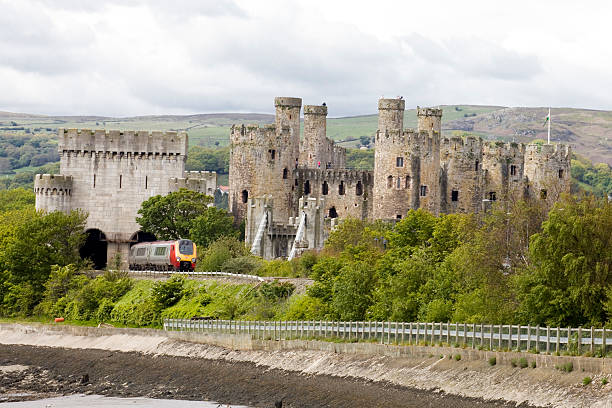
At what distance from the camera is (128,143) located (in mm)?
105375

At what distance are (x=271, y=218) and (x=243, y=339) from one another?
33.9 m

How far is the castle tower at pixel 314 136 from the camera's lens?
11938 cm

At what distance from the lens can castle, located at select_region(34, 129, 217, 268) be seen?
340ft

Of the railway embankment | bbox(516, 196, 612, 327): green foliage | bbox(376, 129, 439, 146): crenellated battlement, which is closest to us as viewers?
the railway embankment

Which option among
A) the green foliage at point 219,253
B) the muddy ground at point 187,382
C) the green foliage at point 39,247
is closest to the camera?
the muddy ground at point 187,382

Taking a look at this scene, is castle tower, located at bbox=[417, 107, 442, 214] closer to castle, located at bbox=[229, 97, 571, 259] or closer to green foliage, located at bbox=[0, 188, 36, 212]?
castle, located at bbox=[229, 97, 571, 259]

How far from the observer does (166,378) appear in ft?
215

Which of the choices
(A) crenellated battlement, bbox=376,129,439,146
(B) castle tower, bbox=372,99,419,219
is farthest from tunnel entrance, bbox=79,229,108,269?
(A) crenellated battlement, bbox=376,129,439,146

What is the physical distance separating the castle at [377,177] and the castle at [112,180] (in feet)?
20.6

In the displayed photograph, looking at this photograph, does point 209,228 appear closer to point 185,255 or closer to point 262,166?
point 185,255

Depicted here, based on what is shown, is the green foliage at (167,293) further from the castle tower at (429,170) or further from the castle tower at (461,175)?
the castle tower at (461,175)

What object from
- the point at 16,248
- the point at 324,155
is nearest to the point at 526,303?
the point at 16,248

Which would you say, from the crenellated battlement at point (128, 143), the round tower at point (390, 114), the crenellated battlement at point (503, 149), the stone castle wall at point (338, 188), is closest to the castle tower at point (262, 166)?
the stone castle wall at point (338, 188)

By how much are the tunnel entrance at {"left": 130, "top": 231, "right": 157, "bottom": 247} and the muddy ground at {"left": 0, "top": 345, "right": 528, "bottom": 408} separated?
23982 millimetres
